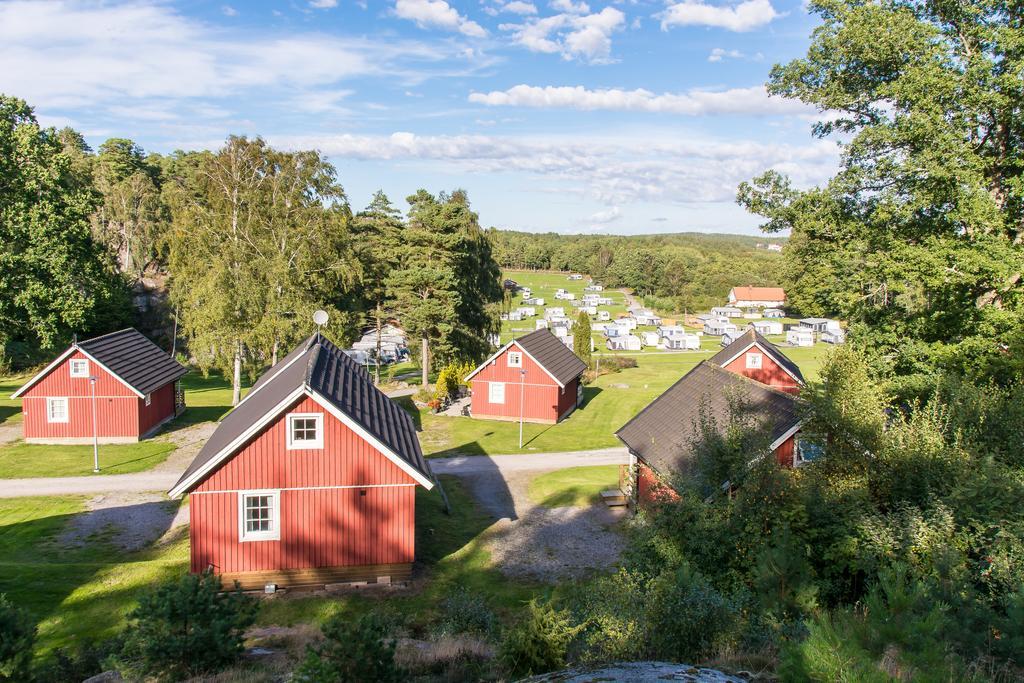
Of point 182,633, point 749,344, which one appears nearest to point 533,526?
point 182,633

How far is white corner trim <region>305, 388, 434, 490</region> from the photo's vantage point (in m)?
17.6

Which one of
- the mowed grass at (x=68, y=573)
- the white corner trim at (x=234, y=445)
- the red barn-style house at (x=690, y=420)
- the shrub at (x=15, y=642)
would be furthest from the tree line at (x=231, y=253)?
the shrub at (x=15, y=642)

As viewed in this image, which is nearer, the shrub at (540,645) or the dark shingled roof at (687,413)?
the shrub at (540,645)

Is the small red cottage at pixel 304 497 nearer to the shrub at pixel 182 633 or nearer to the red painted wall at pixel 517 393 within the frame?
the shrub at pixel 182 633

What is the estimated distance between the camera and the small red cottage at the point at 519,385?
133 ft

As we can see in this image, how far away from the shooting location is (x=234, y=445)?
17.4 metres

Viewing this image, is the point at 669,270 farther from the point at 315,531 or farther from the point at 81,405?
the point at 315,531

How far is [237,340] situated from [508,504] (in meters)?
20.9

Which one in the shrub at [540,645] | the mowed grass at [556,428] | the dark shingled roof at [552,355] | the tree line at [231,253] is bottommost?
the mowed grass at [556,428]

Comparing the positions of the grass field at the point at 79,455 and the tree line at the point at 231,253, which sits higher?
the tree line at the point at 231,253

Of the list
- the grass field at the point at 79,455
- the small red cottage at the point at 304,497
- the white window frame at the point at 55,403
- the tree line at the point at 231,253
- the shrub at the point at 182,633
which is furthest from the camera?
the tree line at the point at 231,253

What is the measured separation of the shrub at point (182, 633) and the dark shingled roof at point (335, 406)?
7704mm

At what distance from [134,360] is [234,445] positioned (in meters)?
21.9

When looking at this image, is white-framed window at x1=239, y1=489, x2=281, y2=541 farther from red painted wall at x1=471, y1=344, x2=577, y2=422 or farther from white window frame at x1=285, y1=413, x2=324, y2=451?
red painted wall at x1=471, y1=344, x2=577, y2=422
